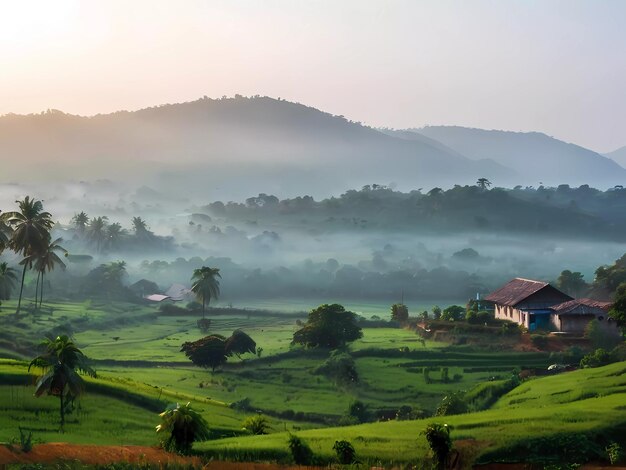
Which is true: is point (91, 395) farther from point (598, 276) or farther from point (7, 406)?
point (598, 276)

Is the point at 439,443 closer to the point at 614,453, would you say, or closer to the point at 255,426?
the point at 614,453

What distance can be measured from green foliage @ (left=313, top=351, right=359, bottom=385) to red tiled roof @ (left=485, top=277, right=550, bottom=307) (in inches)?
961

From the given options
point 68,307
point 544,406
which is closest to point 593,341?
point 544,406

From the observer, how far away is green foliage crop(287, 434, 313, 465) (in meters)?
38.1

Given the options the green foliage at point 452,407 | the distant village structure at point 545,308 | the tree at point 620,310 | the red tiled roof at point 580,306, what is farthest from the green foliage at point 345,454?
the red tiled roof at point 580,306

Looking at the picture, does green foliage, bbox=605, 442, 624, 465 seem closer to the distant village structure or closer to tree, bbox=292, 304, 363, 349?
the distant village structure

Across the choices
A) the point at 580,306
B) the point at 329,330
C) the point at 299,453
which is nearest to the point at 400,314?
the point at 329,330

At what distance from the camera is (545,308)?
87.2 metres

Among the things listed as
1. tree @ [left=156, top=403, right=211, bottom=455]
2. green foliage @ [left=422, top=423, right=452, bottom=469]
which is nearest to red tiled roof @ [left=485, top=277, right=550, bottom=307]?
green foliage @ [left=422, top=423, right=452, bottom=469]

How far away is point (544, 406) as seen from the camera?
1908 inches

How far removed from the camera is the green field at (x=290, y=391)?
4075cm

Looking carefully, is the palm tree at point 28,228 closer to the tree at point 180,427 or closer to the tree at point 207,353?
the tree at point 207,353

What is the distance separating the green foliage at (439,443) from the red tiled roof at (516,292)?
54.4 meters

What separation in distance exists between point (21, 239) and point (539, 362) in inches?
2447
